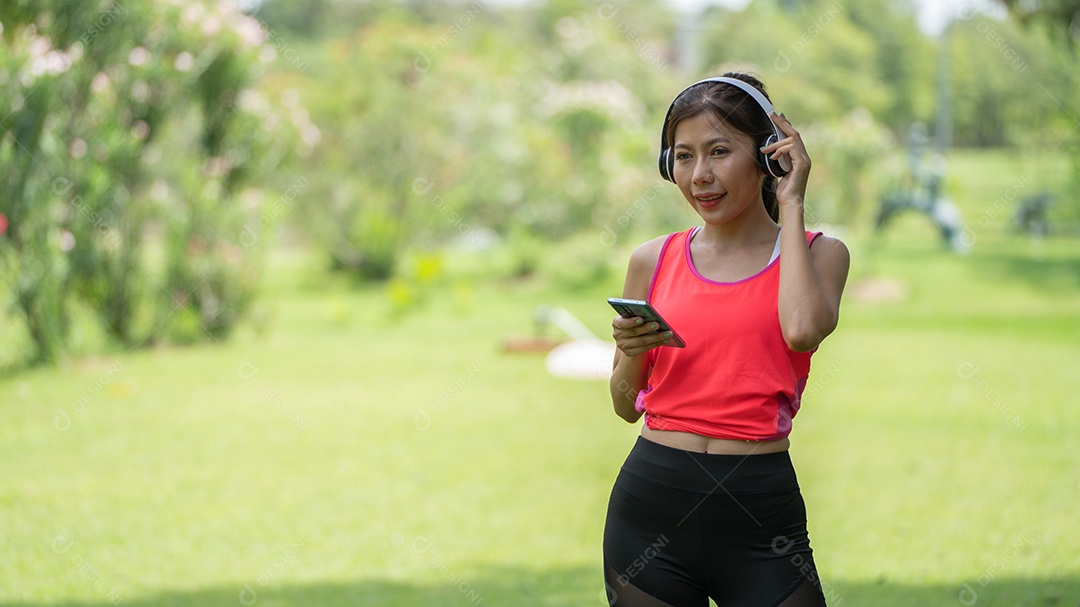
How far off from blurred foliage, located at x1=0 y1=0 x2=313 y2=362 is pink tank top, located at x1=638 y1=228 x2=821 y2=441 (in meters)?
8.48

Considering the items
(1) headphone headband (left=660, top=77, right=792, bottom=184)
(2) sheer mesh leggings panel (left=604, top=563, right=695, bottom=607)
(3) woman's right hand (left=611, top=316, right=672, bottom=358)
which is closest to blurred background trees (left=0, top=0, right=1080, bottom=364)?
(1) headphone headband (left=660, top=77, right=792, bottom=184)

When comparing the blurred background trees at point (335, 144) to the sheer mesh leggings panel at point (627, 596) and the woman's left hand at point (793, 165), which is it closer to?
the woman's left hand at point (793, 165)

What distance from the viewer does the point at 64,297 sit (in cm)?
1048

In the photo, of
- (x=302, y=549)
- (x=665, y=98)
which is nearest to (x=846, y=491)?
(x=302, y=549)

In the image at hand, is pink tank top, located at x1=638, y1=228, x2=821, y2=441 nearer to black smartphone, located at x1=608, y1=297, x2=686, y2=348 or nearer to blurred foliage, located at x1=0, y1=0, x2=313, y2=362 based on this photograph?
black smartphone, located at x1=608, y1=297, x2=686, y2=348

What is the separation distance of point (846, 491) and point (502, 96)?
47.2ft

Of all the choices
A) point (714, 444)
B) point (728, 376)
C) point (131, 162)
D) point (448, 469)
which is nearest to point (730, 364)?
point (728, 376)

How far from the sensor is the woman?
7.25ft

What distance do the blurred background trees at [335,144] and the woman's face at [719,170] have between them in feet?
20.6

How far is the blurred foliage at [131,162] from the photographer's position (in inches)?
378

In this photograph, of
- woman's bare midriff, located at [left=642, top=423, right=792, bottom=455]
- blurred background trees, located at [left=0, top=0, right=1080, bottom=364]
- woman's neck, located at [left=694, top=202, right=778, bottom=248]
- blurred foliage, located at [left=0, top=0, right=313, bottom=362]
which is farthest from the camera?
blurred background trees, located at [left=0, top=0, right=1080, bottom=364]

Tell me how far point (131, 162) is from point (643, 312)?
986 cm

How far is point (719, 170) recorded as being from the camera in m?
2.28

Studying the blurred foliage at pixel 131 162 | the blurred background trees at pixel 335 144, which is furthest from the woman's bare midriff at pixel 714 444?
the blurred foliage at pixel 131 162
